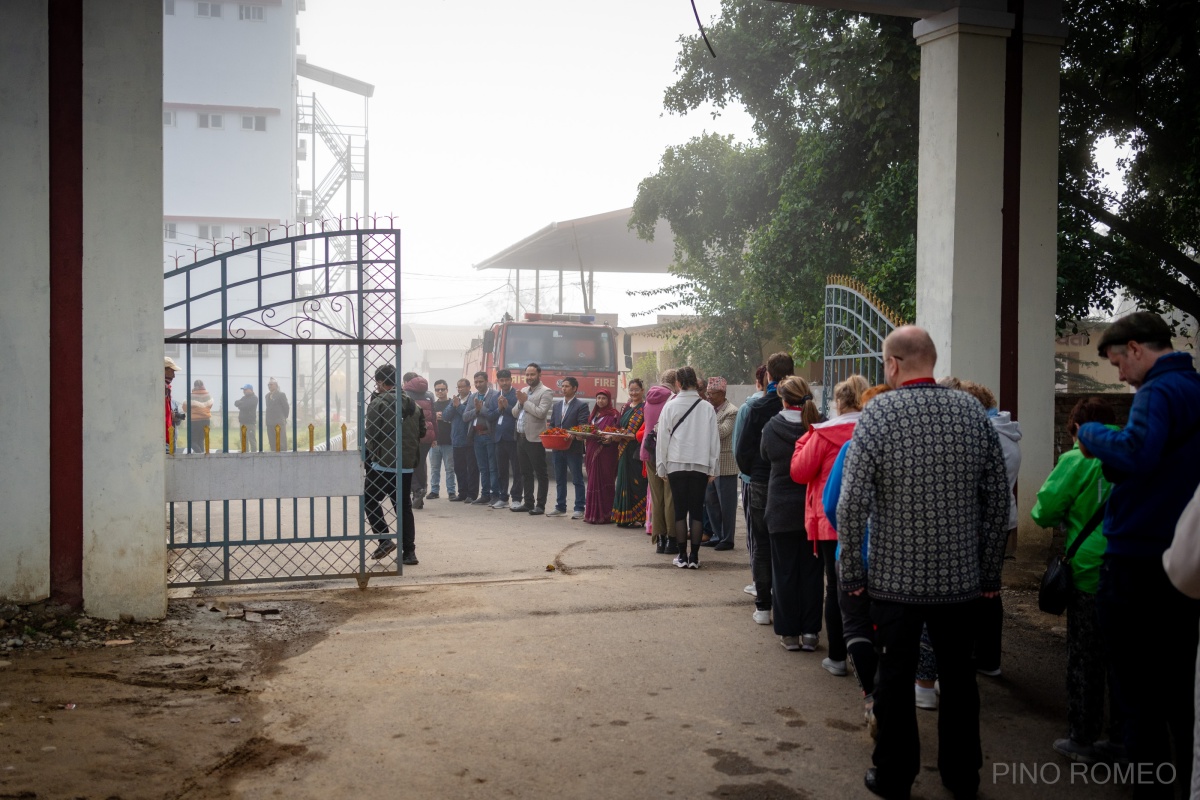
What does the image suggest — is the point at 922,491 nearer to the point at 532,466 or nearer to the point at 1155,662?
the point at 1155,662

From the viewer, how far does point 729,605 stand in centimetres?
775

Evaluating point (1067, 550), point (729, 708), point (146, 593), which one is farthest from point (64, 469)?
point (1067, 550)

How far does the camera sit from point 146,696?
17.7ft

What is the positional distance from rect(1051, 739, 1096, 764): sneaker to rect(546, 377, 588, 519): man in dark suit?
29.1ft

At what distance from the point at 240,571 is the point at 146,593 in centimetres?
251

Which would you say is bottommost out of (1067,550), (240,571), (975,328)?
(240,571)

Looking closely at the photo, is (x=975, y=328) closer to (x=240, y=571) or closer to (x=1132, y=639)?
(x=1132, y=639)

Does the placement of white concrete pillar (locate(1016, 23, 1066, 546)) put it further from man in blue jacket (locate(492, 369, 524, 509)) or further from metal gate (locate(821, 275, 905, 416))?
man in blue jacket (locate(492, 369, 524, 509))

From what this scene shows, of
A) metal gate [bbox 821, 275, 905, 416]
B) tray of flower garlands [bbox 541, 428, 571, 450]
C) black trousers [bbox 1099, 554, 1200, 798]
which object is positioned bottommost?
black trousers [bbox 1099, 554, 1200, 798]

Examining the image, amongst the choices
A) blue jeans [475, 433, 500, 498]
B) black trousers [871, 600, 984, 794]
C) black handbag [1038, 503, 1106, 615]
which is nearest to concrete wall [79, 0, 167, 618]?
black trousers [871, 600, 984, 794]

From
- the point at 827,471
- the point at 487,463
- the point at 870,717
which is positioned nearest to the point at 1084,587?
the point at 870,717

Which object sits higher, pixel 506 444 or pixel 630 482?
pixel 506 444

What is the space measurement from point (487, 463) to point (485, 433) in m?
0.43

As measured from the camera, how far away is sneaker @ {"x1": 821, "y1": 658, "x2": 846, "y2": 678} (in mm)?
5918
